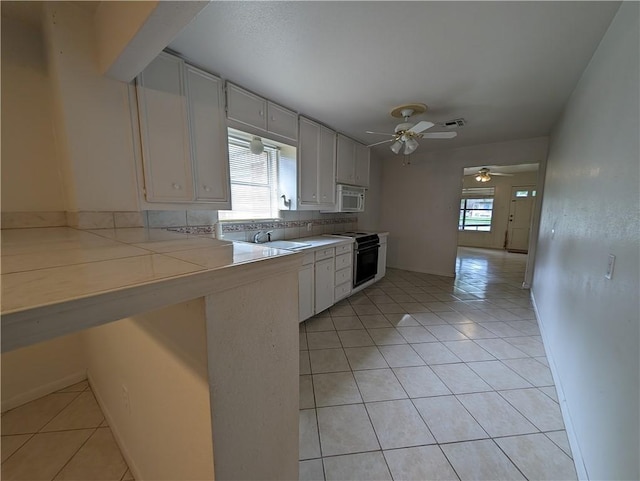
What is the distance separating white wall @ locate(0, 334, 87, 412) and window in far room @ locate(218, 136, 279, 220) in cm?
156

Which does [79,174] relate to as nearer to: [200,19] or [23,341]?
[200,19]

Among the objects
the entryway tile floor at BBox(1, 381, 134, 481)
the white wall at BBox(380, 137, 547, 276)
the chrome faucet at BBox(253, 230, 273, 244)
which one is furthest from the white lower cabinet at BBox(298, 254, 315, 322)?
the white wall at BBox(380, 137, 547, 276)

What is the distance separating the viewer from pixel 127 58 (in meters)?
1.34

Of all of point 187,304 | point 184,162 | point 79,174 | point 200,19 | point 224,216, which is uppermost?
point 200,19

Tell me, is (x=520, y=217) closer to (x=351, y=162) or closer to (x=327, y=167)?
(x=351, y=162)

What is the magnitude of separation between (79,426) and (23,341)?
1.85 meters

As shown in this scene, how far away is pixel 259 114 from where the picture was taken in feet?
8.02

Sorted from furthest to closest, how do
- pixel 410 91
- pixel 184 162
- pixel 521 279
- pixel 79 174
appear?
pixel 521 279 < pixel 410 91 < pixel 184 162 < pixel 79 174

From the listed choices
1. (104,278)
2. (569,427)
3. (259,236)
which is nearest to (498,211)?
(569,427)

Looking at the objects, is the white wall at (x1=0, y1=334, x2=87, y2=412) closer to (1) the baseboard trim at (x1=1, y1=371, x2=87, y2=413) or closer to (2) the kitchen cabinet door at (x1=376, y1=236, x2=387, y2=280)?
(1) the baseboard trim at (x1=1, y1=371, x2=87, y2=413)

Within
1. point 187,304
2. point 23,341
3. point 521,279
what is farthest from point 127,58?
point 521,279

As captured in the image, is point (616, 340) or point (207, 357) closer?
point (207, 357)

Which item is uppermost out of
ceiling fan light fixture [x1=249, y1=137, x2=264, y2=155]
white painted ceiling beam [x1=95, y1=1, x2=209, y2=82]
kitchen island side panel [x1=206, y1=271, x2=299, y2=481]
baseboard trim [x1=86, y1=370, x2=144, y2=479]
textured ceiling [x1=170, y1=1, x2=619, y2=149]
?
textured ceiling [x1=170, y1=1, x2=619, y2=149]

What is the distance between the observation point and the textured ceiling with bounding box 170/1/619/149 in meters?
1.46
